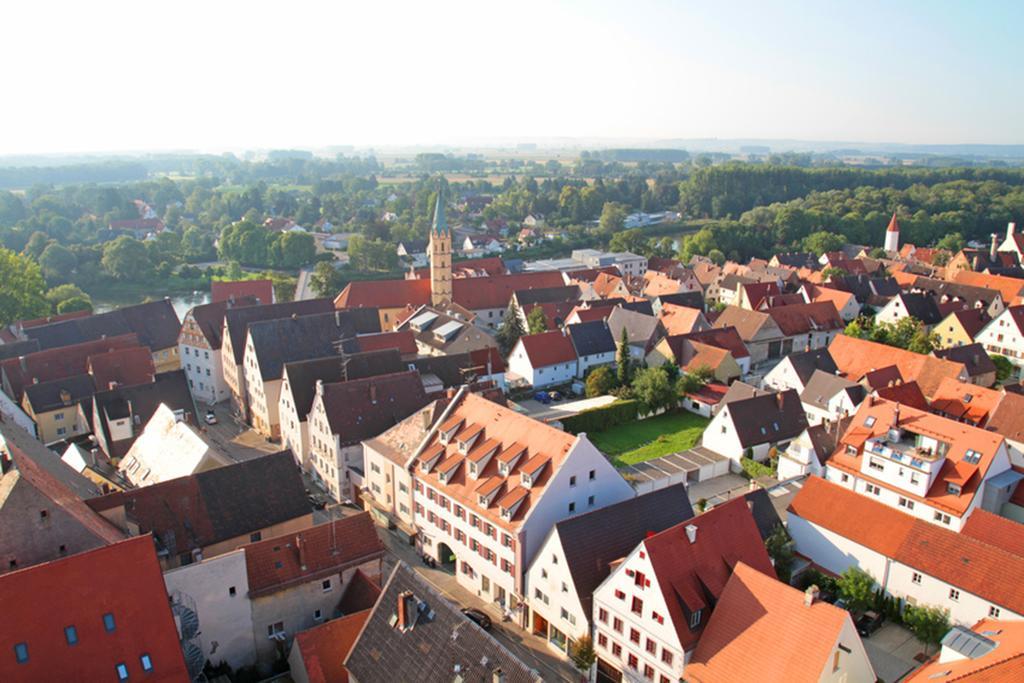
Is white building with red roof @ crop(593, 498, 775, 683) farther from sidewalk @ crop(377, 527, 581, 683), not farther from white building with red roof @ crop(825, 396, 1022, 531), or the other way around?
white building with red roof @ crop(825, 396, 1022, 531)

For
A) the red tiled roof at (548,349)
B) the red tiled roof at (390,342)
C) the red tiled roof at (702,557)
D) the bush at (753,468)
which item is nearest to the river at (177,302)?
the red tiled roof at (390,342)

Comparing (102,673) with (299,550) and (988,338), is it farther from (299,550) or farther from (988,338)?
(988,338)

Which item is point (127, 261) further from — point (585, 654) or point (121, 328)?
point (585, 654)

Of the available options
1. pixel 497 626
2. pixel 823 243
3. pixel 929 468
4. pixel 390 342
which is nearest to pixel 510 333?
pixel 390 342

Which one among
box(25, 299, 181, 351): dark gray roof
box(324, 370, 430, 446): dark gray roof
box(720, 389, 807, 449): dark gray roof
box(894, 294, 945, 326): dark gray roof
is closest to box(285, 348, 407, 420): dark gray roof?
box(324, 370, 430, 446): dark gray roof

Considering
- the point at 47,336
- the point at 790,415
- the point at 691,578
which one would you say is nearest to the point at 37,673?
the point at 691,578

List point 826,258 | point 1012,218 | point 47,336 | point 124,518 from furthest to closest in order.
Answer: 1. point 1012,218
2. point 826,258
3. point 47,336
4. point 124,518
